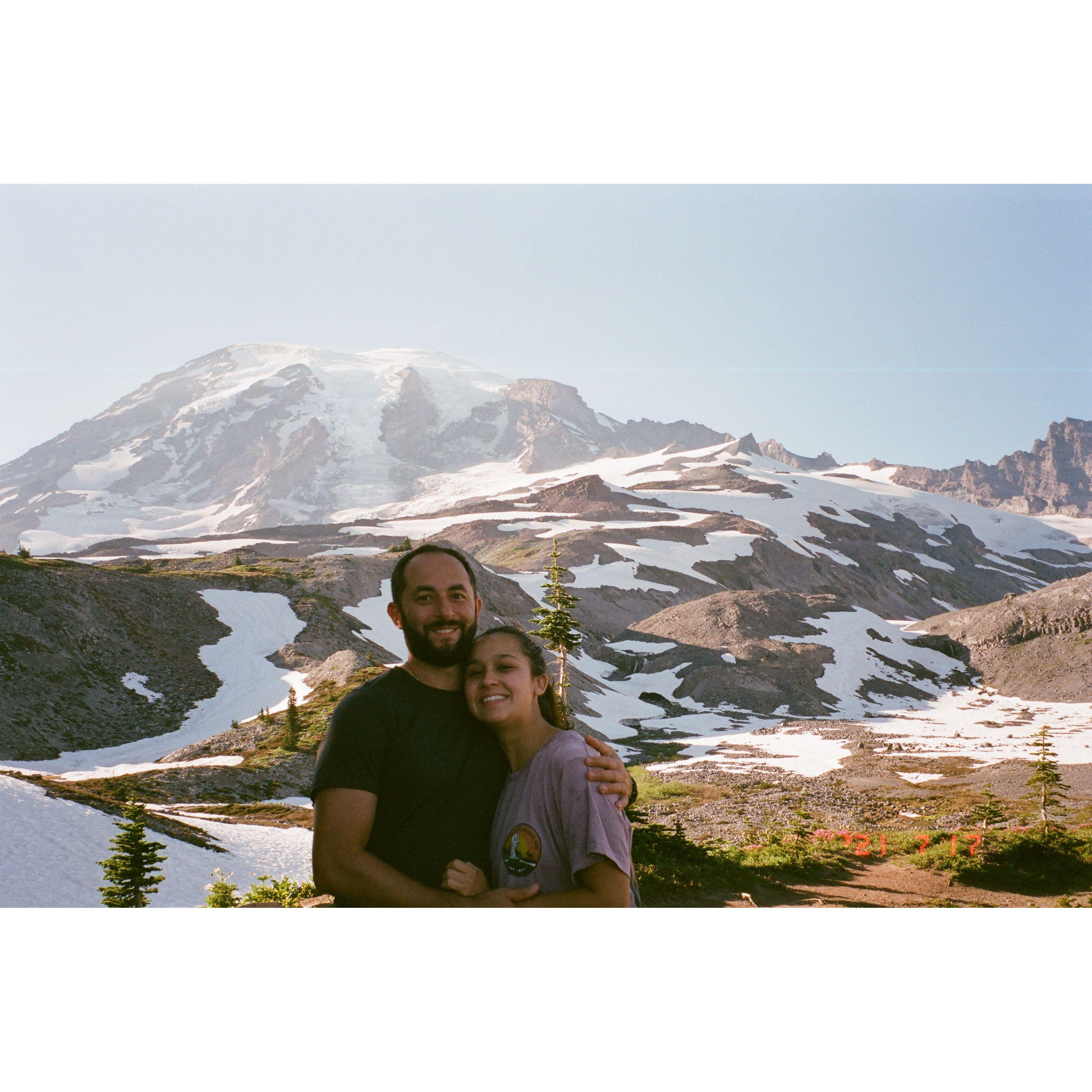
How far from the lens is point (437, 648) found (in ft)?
10.8

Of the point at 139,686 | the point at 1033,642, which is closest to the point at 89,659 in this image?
the point at 139,686

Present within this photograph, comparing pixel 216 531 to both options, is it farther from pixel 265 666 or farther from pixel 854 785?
pixel 854 785

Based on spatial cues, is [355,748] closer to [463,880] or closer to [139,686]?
[463,880]

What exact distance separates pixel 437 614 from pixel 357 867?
1.12 m

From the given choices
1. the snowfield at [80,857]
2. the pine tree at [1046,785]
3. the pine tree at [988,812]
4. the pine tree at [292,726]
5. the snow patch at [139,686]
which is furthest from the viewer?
the snow patch at [139,686]

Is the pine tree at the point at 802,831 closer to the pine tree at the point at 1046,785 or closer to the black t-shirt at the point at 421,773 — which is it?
the pine tree at the point at 1046,785

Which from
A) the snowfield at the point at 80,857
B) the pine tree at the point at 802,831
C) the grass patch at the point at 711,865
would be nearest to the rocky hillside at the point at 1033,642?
the pine tree at the point at 802,831

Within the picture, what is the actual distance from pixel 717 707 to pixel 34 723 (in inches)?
1427

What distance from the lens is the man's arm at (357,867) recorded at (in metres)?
2.98

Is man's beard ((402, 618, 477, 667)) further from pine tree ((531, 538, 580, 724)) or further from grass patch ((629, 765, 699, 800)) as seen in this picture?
grass patch ((629, 765, 699, 800))

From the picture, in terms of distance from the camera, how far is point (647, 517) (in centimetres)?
11894

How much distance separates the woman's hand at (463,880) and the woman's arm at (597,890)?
0.26 meters
